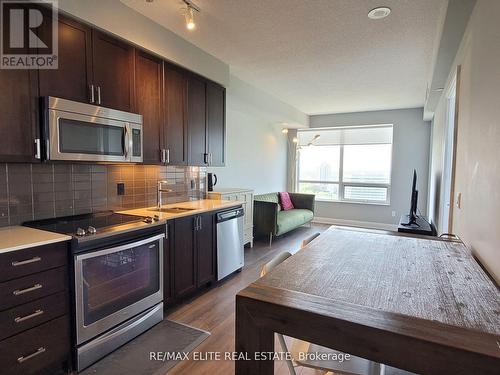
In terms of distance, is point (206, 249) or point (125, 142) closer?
point (125, 142)

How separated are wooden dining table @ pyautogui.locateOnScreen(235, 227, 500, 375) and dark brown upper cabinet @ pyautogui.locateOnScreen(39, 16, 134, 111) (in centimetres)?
185

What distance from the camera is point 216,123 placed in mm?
3516

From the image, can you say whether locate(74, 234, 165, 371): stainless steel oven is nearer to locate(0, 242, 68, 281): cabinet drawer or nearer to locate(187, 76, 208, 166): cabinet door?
locate(0, 242, 68, 281): cabinet drawer

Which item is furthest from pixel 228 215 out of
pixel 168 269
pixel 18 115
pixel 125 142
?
pixel 18 115

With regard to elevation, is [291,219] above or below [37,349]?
above

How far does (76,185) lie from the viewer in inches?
91.6

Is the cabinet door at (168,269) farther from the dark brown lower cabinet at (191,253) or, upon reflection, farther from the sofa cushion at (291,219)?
the sofa cushion at (291,219)

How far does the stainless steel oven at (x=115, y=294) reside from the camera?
1817 millimetres

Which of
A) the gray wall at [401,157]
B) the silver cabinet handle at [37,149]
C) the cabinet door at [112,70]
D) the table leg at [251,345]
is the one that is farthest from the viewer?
the gray wall at [401,157]

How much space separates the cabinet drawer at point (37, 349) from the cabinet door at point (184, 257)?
1.00m

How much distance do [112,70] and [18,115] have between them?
2.55ft

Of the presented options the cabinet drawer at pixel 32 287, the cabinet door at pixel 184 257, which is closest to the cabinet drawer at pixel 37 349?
the cabinet drawer at pixel 32 287

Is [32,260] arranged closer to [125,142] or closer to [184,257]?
[125,142]

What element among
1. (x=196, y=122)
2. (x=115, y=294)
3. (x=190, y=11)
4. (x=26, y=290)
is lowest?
(x=115, y=294)
